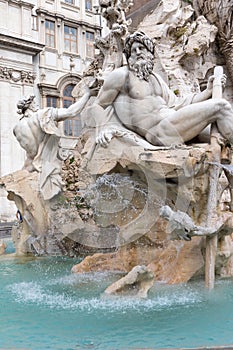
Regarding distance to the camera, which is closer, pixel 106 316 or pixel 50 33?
pixel 106 316

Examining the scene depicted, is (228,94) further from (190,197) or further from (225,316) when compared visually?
(225,316)

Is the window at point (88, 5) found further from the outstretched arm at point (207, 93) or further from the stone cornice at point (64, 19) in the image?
the outstretched arm at point (207, 93)

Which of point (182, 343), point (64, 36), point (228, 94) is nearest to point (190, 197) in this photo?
point (182, 343)

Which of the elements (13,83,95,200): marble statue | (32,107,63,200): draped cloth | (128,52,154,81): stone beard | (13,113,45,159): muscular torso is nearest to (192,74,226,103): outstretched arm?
(128,52,154,81): stone beard

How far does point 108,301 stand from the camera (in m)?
4.09

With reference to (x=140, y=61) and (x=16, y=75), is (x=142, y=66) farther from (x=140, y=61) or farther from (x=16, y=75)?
(x=16, y=75)

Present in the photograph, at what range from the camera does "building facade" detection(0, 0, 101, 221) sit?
20750mm

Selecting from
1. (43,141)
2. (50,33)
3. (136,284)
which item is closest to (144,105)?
(136,284)

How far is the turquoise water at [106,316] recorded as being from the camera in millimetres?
3111

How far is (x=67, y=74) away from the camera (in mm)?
23469

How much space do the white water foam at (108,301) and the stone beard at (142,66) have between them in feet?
7.67

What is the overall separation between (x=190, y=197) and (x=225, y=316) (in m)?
1.35

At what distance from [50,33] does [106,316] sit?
71.5 feet

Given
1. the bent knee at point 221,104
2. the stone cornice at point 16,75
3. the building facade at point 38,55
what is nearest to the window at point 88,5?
the building facade at point 38,55
